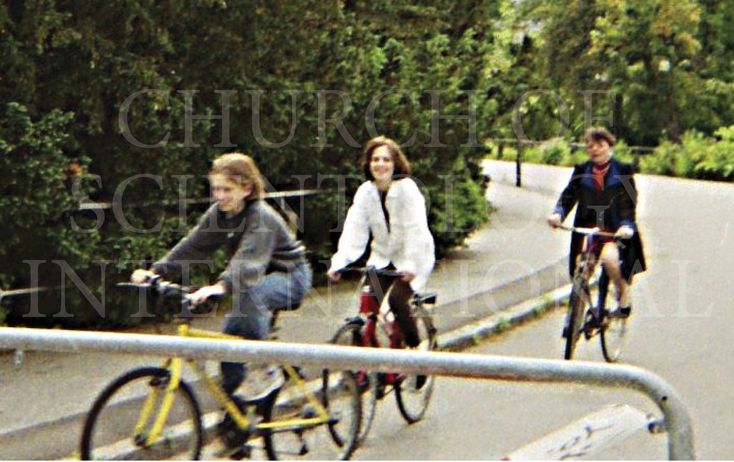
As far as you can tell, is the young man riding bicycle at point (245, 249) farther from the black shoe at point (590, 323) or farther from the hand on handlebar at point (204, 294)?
the black shoe at point (590, 323)

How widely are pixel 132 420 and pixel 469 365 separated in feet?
11.5

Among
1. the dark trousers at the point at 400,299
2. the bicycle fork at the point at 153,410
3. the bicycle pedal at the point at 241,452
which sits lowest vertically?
the bicycle pedal at the point at 241,452

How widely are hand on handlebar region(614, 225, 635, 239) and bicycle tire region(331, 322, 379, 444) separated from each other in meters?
3.26

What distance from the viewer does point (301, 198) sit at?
15.7m

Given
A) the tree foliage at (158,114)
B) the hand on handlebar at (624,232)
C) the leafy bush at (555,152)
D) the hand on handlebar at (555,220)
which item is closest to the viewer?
the tree foliage at (158,114)

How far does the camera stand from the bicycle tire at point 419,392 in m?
9.37

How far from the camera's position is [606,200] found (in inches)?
464

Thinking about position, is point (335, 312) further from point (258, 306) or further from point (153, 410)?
point (153, 410)

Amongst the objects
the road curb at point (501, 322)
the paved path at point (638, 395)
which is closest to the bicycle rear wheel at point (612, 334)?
the paved path at point (638, 395)

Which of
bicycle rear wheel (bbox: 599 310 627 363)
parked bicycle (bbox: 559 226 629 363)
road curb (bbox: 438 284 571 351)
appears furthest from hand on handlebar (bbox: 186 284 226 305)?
road curb (bbox: 438 284 571 351)

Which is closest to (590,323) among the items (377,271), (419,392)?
(419,392)

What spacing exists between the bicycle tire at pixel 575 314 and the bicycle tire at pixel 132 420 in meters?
4.70

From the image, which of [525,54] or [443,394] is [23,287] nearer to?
[443,394]

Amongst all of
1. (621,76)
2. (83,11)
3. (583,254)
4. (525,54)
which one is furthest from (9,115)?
(621,76)
